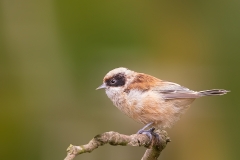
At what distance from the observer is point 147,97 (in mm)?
1604

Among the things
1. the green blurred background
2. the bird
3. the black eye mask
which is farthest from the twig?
the green blurred background

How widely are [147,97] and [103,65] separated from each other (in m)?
1.12

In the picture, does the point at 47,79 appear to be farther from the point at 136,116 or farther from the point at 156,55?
the point at 136,116

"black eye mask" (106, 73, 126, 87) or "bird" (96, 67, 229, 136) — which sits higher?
"black eye mask" (106, 73, 126, 87)

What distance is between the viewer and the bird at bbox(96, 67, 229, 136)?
158 cm

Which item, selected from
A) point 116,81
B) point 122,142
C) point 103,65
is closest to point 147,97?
point 116,81

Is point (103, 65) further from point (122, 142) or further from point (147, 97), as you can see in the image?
point (122, 142)

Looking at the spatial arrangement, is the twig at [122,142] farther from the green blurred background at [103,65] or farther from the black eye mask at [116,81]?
the green blurred background at [103,65]

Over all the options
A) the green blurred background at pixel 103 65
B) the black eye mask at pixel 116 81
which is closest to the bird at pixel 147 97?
the black eye mask at pixel 116 81

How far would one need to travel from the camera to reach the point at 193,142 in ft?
8.82

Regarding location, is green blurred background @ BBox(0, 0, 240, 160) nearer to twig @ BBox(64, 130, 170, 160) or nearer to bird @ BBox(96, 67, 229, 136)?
bird @ BBox(96, 67, 229, 136)

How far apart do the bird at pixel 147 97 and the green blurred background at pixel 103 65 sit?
0.95m

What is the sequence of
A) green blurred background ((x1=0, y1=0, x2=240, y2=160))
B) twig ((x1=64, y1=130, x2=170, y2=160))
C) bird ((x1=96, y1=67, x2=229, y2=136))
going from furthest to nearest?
green blurred background ((x1=0, y1=0, x2=240, y2=160)) < bird ((x1=96, y1=67, x2=229, y2=136)) < twig ((x1=64, y1=130, x2=170, y2=160))

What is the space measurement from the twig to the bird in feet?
0.25
